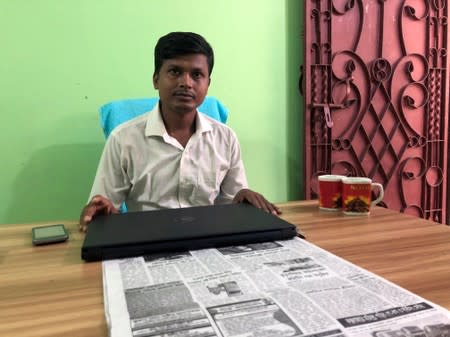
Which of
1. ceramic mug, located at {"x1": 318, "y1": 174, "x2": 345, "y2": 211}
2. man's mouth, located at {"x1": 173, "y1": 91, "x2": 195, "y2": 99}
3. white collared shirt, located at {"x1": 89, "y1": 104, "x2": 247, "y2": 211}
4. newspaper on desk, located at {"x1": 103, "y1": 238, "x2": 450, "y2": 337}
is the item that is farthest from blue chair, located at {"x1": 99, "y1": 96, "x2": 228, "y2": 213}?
newspaper on desk, located at {"x1": 103, "y1": 238, "x2": 450, "y2": 337}

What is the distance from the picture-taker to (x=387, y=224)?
830 millimetres

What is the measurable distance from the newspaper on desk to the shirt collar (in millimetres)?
572

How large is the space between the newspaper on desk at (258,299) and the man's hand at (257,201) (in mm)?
320

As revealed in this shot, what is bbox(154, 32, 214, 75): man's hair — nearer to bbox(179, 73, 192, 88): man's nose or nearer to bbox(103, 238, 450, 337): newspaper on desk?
bbox(179, 73, 192, 88): man's nose

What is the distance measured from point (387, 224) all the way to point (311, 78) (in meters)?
0.98

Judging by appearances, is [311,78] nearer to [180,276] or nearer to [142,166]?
[142,166]

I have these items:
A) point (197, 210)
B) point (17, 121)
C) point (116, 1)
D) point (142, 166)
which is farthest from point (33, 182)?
point (197, 210)

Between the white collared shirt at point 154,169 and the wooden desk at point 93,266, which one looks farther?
the white collared shirt at point 154,169

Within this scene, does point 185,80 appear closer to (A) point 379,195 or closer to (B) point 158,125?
(B) point 158,125

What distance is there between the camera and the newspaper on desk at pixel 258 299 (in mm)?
386

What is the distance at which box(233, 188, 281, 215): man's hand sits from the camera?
0.93 m

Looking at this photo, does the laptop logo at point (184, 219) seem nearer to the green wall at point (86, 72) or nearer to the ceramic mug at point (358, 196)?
the ceramic mug at point (358, 196)

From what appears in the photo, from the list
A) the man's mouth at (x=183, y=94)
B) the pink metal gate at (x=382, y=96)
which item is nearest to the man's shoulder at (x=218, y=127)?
the man's mouth at (x=183, y=94)

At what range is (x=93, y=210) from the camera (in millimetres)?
838
